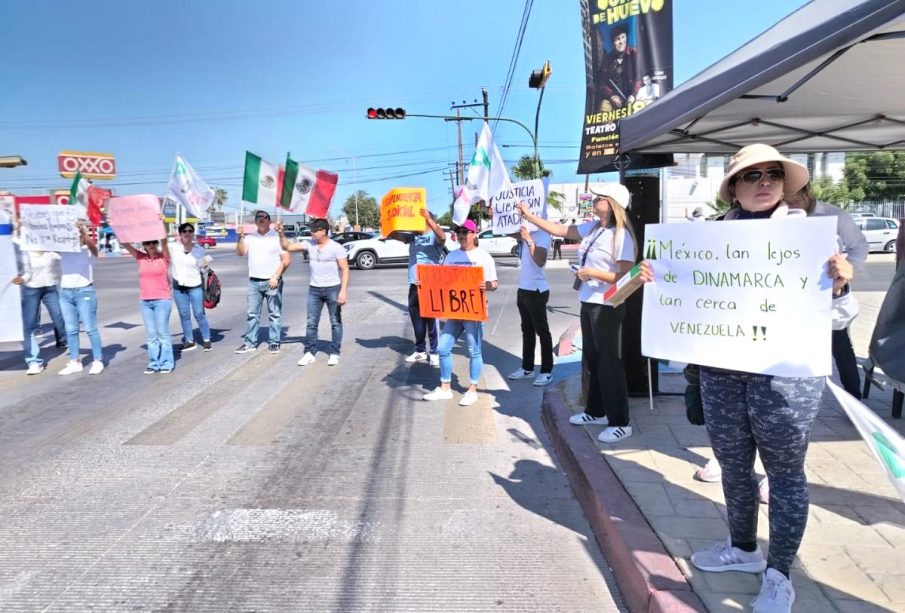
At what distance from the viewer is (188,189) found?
8.21 meters

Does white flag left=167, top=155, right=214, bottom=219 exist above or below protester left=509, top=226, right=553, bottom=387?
above

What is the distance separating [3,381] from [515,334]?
22.3 ft

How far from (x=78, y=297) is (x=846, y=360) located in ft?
26.2

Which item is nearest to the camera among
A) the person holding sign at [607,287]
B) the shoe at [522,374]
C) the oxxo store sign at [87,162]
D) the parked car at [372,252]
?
the person holding sign at [607,287]

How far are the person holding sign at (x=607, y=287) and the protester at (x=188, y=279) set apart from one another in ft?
19.5

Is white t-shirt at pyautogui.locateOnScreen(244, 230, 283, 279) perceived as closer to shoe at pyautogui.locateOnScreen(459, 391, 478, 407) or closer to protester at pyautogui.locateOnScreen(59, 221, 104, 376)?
protester at pyautogui.locateOnScreen(59, 221, 104, 376)

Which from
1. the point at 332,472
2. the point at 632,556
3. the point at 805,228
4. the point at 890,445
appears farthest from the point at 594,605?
the point at 332,472

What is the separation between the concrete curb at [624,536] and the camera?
254 cm

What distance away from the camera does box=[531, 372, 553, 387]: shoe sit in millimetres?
6391

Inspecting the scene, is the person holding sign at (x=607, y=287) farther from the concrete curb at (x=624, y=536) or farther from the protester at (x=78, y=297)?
the protester at (x=78, y=297)

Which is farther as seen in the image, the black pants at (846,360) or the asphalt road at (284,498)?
the black pants at (846,360)

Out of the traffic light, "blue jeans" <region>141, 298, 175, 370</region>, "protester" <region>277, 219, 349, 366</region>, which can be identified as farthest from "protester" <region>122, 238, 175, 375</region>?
the traffic light

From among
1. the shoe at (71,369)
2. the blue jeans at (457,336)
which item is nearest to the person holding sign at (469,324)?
the blue jeans at (457,336)

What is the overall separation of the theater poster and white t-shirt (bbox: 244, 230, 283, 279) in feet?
13.7
